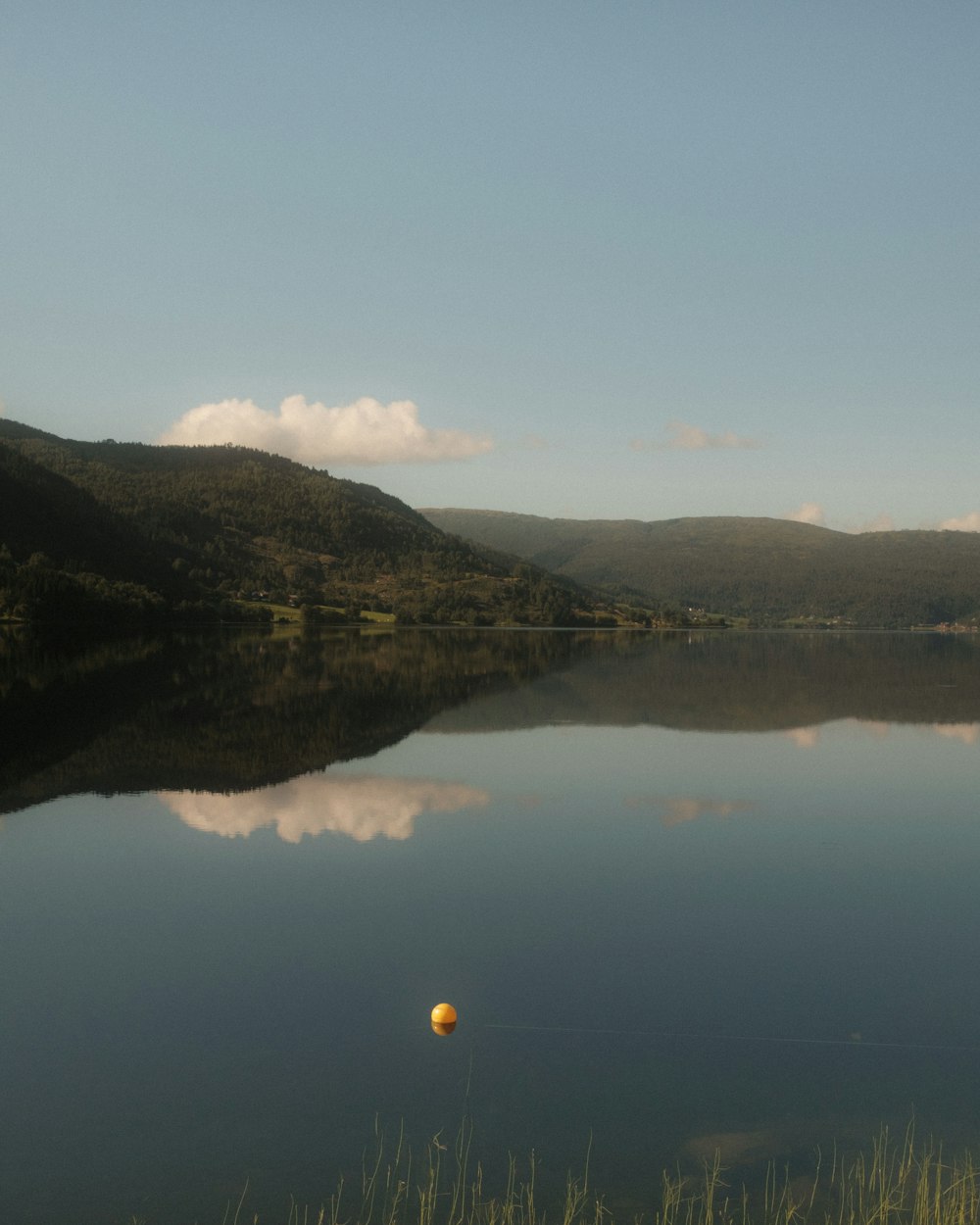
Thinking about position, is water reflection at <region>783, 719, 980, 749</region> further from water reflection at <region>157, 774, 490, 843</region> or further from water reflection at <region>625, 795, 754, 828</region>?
water reflection at <region>157, 774, 490, 843</region>

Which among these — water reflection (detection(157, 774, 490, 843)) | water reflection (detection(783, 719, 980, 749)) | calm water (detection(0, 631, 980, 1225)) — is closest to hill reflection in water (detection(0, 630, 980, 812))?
water reflection (detection(783, 719, 980, 749))

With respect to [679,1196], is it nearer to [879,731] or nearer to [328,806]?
[328,806]

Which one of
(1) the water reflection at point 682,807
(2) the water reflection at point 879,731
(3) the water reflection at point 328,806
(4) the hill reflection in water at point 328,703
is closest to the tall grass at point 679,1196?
(3) the water reflection at point 328,806

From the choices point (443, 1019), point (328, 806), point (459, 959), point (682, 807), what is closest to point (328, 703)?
point (328, 806)

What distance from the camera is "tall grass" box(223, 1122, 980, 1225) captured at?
319 inches

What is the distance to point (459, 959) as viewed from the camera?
13.7 m

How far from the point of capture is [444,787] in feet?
87.9

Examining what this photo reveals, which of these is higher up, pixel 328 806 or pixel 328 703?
pixel 328 703

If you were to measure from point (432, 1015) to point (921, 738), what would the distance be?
106ft

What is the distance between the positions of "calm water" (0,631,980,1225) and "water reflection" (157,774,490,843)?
0.13m

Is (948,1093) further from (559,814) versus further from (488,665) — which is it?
(488,665)

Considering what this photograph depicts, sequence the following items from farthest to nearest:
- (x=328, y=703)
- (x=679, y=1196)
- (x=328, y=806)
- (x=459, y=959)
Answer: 1. (x=328, y=703)
2. (x=328, y=806)
3. (x=459, y=959)
4. (x=679, y=1196)

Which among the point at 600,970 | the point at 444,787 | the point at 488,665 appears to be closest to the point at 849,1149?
the point at 600,970

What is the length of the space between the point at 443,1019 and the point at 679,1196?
374 centimetres
